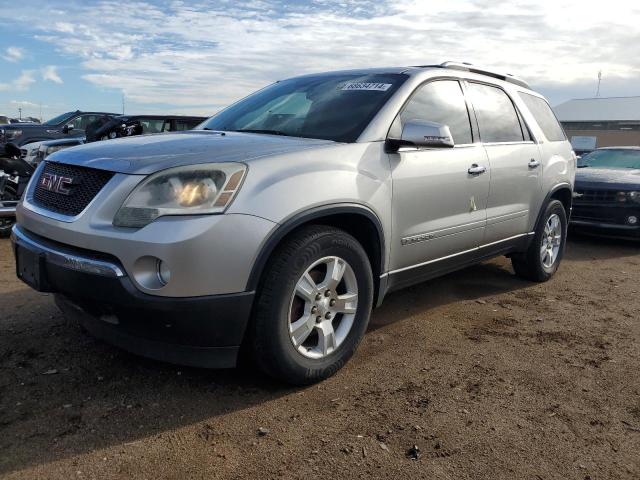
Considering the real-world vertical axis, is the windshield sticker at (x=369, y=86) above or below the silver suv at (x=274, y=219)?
above

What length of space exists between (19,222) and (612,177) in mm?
7903

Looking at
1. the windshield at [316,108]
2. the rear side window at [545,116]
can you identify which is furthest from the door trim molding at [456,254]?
the rear side window at [545,116]

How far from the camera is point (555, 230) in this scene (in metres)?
5.70

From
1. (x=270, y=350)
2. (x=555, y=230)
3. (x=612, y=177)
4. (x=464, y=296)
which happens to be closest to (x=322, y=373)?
(x=270, y=350)

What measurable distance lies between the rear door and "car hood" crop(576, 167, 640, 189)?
12.3 ft

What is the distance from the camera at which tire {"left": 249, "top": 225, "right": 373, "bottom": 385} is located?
280 cm

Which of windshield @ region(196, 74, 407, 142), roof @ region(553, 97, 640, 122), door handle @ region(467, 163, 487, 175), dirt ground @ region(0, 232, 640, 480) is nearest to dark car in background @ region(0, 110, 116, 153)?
windshield @ region(196, 74, 407, 142)

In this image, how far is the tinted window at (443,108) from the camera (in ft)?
12.3

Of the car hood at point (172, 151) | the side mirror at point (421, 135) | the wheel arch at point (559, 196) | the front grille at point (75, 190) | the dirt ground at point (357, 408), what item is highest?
the side mirror at point (421, 135)

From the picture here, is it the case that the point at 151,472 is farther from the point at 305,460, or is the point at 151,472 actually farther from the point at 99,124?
the point at 99,124

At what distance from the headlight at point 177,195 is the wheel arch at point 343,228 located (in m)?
0.30

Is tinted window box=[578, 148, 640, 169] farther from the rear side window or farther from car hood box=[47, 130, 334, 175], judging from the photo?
car hood box=[47, 130, 334, 175]

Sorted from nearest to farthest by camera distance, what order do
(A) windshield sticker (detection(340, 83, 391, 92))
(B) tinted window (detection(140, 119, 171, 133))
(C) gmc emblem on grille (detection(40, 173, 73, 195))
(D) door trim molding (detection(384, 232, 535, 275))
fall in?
(C) gmc emblem on grille (detection(40, 173, 73, 195)) → (D) door trim molding (detection(384, 232, 535, 275)) → (A) windshield sticker (detection(340, 83, 391, 92)) → (B) tinted window (detection(140, 119, 171, 133))

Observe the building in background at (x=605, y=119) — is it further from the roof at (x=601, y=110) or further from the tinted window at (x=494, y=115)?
the tinted window at (x=494, y=115)
